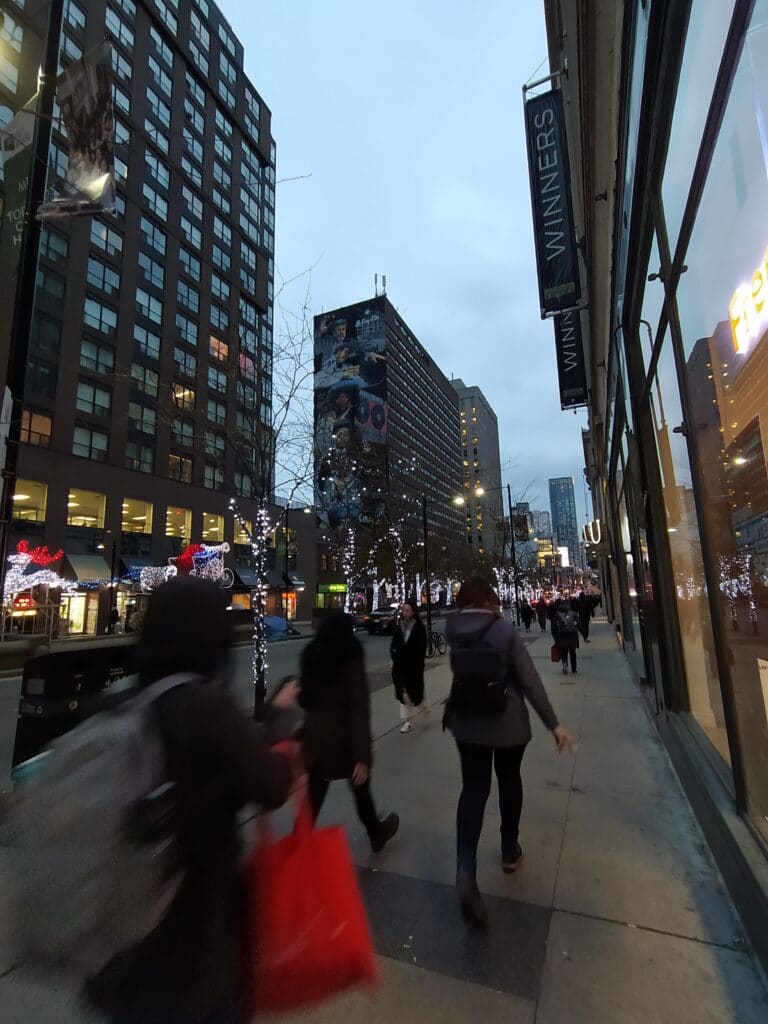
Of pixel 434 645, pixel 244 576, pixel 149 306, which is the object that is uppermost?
pixel 149 306

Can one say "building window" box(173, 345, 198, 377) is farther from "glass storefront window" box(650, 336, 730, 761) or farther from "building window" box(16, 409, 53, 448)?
"glass storefront window" box(650, 336, 730, 761)

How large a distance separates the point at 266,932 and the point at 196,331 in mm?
46551

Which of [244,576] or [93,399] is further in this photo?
[244,576]

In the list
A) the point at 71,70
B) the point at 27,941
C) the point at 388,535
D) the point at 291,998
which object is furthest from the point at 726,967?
the point at 388,535

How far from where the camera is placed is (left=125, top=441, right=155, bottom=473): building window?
35969 millimetres

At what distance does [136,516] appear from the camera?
118ft

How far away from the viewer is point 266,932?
1539mm

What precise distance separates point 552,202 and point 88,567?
101ft

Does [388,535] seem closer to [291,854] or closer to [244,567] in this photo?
[244,567]

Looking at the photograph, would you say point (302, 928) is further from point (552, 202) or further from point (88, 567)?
point (88, 567)

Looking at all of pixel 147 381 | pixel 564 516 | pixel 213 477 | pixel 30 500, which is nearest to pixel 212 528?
pixel 213 477

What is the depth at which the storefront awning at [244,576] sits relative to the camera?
41156 millimetres

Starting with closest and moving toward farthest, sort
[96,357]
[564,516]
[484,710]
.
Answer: [484,710], [96,357], [564,516]

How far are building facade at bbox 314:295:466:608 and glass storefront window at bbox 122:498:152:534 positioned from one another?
12.5 m
